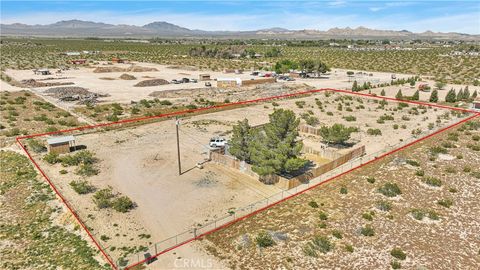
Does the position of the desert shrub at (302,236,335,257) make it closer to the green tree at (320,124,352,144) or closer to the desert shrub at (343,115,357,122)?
the green tree at (320,124,352,144)

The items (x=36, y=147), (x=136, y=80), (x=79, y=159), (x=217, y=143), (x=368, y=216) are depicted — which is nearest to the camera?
(x=368, y=216)

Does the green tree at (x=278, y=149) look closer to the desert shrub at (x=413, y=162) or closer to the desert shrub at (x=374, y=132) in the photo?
the desert shrub at (x=413, y=162)

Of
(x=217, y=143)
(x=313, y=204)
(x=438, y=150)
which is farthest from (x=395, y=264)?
(x=217, y=143)

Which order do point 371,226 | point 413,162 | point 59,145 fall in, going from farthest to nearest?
point 59,145
point 413,162
point 371,226

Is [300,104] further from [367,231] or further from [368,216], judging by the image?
[367,231]

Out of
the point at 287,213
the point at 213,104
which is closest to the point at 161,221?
the point at 287,213

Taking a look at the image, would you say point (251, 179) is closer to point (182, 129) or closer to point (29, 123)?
point (182, 129)
